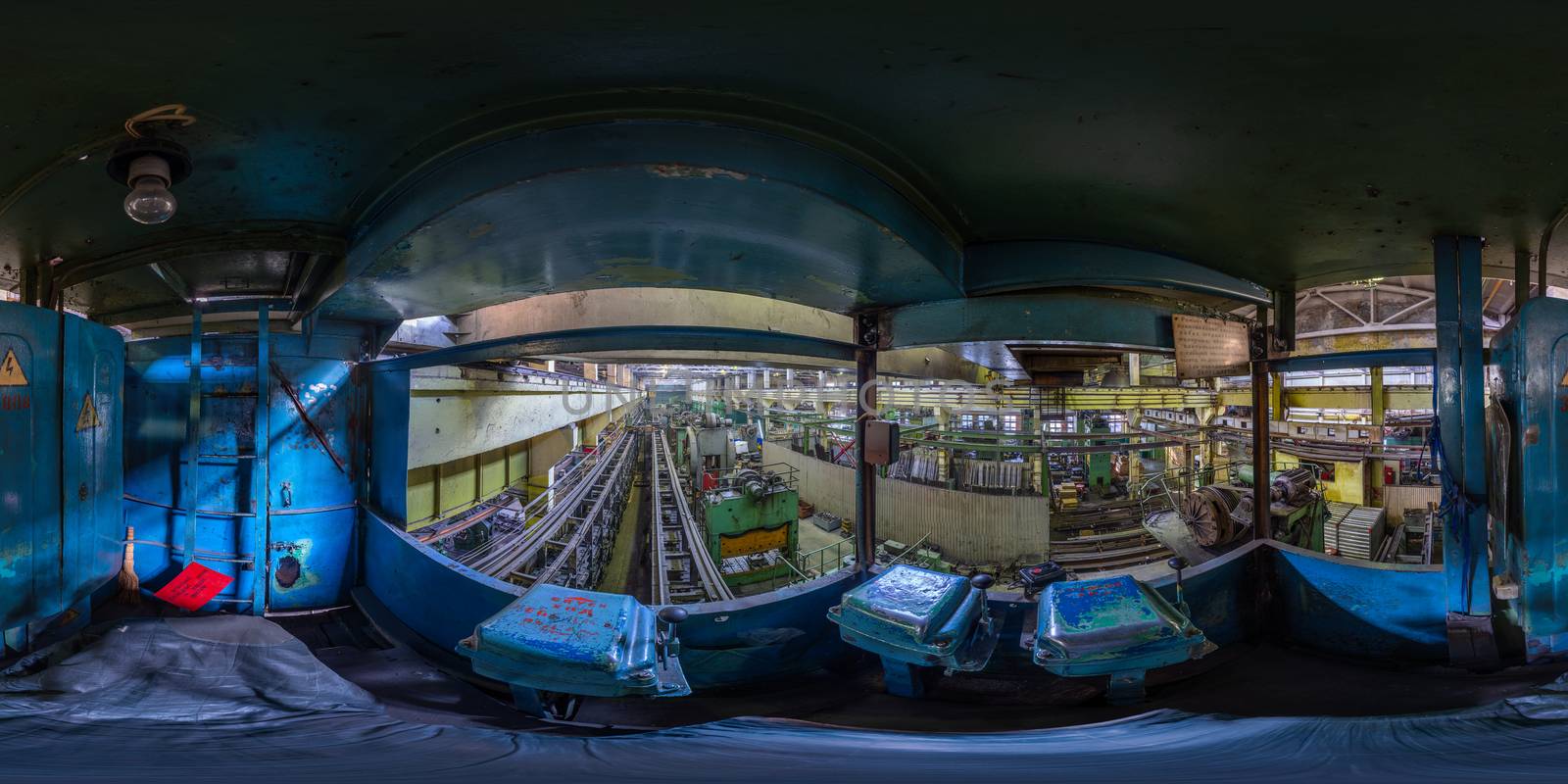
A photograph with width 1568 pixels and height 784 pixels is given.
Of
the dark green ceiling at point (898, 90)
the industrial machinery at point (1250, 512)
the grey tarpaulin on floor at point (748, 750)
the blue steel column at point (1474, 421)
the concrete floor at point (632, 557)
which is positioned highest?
the dark green ceiling at point (898, 90)

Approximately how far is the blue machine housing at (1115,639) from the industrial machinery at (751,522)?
5.05 m

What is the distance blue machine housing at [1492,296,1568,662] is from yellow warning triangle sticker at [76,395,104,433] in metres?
7.44

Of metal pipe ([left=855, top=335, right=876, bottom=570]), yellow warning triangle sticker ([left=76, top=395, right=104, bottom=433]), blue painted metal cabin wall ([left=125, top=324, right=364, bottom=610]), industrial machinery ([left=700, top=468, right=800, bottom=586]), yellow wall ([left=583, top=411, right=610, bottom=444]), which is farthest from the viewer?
yellow wall ([left=583, top=411, right=610, bottom=444])

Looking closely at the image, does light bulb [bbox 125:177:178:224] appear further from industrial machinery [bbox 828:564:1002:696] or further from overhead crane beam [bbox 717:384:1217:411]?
overhead crane beam [bbox 717:384:1217:411]

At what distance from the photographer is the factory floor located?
106 inches

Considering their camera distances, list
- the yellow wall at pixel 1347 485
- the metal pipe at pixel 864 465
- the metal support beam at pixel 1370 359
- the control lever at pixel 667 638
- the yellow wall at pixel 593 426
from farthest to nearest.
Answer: the yellow wall at pixel 593 426, the yellow wall at pixel 1347 485, the metal pipe at pixel 864 465, the metal support beam at pixel 1370 359, the control lever at pixel 667 638

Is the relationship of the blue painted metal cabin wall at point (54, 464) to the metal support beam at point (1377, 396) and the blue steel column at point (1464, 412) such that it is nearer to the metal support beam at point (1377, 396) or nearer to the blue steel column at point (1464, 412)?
the blue steel column at point (1464, 412)

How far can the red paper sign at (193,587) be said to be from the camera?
3277 millimetres

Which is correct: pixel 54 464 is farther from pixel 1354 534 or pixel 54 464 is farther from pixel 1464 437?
pixel 1354 534

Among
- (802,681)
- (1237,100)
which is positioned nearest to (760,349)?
(802,681)

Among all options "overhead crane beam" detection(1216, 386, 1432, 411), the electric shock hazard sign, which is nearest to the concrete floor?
the electric shock hazard sign

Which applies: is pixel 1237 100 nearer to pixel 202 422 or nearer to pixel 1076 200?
pixel 1076 200

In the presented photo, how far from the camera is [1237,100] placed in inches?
66.8

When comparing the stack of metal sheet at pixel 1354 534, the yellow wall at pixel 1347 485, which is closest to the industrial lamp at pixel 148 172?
the stack of metal sheet at pixel 1354 534
